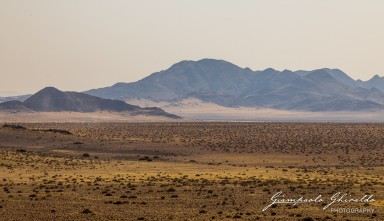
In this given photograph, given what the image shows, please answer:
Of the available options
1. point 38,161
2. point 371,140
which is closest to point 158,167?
point 38,161

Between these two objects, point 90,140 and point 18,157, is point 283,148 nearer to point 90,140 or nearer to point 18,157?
point 90,140

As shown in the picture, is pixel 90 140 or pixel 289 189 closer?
pixel 289 189

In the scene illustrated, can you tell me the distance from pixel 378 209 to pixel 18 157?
4431 centimetres

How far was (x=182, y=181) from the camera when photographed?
43.2 m

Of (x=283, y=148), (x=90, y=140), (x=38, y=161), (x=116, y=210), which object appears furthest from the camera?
(x=90, y=140)

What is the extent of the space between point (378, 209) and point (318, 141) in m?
64.9

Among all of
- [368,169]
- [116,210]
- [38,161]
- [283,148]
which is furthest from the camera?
[283,148]

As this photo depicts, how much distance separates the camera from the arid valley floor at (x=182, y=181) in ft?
98.3

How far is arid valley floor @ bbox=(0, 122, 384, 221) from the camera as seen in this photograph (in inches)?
1179

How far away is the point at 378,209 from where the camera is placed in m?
30.6

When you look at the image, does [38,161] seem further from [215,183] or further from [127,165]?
[215,183]

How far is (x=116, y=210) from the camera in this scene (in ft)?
99.5

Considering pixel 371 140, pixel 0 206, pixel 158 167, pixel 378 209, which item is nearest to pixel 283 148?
pixel 371 140

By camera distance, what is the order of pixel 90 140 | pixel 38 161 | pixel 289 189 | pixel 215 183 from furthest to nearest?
pixel 90 140, pixel 38 161, pixel 215 183, pixel 289 189
